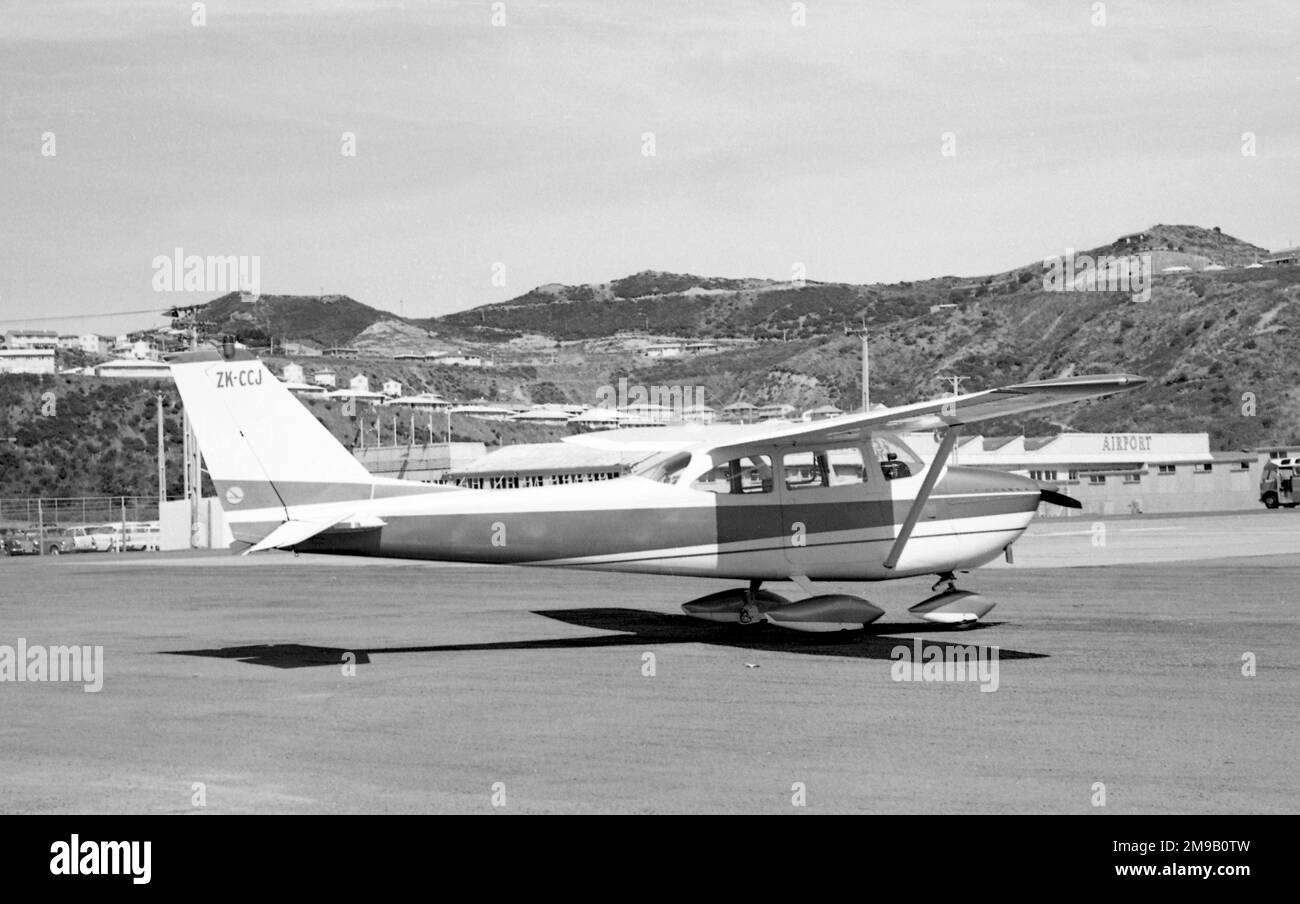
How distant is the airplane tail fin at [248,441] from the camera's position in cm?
1499

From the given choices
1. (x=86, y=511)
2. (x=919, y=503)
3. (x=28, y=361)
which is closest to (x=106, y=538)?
(x=86, y=511)

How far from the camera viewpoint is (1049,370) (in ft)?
488

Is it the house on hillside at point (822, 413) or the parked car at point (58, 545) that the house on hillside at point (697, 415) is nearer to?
the house on hillside at point (822, 413)

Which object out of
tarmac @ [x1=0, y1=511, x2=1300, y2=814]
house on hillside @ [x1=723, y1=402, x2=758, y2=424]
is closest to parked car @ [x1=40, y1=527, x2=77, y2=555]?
tarmac @ [x1=0, y1=511, x2=1300, y2=814]

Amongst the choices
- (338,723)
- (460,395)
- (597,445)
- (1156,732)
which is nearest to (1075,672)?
(1156,732)

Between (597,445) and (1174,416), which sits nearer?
(597,445)

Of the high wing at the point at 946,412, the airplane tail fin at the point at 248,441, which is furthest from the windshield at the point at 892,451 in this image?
the airplane tail fin at the point at 248,441

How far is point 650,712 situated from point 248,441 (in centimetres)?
591

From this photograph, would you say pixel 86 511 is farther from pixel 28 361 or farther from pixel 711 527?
pixel 711 527

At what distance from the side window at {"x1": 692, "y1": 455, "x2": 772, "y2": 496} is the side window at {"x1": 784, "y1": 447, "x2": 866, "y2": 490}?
0.29m

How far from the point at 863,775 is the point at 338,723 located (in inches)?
176

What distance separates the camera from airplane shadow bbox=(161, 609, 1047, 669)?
15.5m

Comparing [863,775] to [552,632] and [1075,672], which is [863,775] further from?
[552,632]
